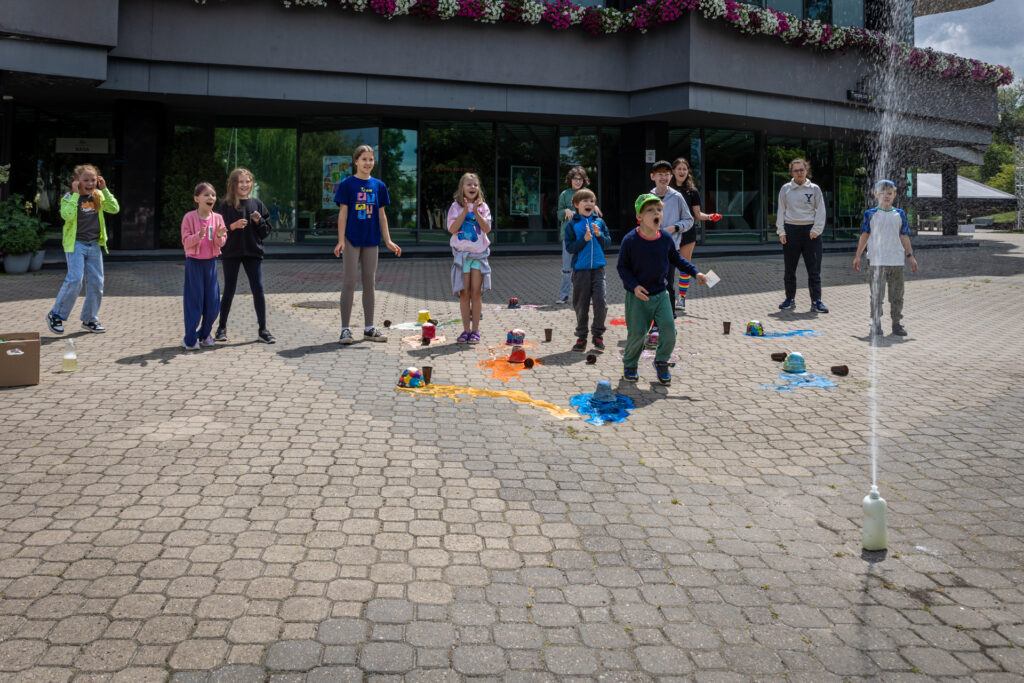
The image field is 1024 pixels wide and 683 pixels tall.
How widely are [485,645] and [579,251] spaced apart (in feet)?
21.3

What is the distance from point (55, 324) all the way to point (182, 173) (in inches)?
534

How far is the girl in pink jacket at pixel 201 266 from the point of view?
8.85m

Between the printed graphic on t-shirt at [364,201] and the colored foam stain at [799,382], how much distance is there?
468 centimetres

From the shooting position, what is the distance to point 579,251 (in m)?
9.15

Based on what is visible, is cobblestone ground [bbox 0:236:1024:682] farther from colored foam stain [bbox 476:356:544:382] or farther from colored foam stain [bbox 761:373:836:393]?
A: colored foam stain [bbox 476:356:544:382]

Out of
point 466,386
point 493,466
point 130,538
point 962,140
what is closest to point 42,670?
point 130,538

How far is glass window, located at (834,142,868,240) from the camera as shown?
97.9ft

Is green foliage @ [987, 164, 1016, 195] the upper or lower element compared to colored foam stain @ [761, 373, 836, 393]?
upper

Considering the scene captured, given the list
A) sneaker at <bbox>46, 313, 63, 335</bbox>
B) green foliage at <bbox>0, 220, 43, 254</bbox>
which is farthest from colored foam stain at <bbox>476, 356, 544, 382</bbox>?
green foliage at <bbox>0, 220, 43, 254</bbox>

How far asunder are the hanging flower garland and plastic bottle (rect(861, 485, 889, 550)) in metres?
18.8

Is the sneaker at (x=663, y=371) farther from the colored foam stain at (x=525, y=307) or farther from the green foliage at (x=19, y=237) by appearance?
the green foliage at (x=19, y=237)

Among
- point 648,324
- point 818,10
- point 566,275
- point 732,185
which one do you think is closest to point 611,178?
point 732,185

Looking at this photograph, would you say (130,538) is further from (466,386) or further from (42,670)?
(466,386)

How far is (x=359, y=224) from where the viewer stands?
30.5 feet
